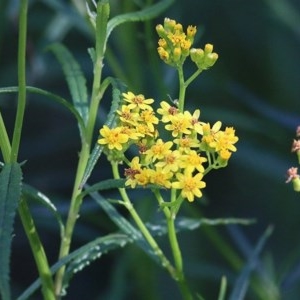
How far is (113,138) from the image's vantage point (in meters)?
1.24

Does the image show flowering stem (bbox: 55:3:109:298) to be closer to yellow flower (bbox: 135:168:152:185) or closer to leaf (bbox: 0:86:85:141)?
leaf (bbox: 0:86:85:141)

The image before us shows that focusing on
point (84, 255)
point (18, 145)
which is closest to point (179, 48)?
point (18, 145)

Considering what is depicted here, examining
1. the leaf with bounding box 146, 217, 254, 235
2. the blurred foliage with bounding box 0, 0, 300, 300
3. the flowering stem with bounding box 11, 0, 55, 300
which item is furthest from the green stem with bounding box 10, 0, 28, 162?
the blurred foliage with bounding box 0, 0, 300, 300

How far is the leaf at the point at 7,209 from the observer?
98 cm

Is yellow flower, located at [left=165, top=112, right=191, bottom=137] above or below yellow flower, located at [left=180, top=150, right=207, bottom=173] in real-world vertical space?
above

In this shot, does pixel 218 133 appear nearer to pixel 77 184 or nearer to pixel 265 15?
pixel 77 184

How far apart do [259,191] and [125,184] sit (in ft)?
5.86

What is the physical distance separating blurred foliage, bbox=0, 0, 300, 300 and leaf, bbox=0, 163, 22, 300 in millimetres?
948

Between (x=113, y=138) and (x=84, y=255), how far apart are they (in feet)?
0.99

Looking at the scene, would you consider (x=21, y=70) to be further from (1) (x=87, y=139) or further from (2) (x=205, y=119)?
(2) (x=205, y=119)

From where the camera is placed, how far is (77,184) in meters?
1.34

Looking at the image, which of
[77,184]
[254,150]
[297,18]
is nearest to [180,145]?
[77,184]

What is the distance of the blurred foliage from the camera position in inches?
88.1

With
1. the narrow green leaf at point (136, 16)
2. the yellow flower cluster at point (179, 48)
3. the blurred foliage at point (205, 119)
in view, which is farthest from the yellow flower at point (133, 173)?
the blurred foliage at point (205, 119)
